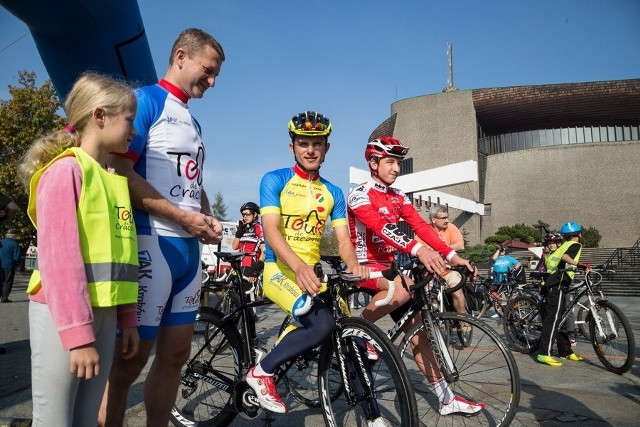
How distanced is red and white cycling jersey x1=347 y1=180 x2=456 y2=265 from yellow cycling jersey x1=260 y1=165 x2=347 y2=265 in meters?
0.60

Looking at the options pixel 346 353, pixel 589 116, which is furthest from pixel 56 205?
pixel 589 116

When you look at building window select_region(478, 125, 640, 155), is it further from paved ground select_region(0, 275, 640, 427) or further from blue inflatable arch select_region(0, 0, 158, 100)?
blue inflatable arch select_region(0, 0, 158, 100)

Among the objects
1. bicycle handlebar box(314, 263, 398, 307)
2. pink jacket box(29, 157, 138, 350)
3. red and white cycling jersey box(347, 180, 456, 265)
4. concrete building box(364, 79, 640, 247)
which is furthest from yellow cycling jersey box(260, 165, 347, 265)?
concrete building box(364, 79, 640, 247)

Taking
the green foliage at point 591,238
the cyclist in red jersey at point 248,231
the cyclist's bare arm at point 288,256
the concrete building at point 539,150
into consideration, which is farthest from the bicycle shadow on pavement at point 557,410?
the concrete building at point 539,150

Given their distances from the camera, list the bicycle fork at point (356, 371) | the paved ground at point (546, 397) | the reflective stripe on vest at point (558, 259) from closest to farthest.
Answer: the bicycle fork at point (356, 371), the paved ground at point (546, 397), the reflective stripe on vest at point (558, 259)

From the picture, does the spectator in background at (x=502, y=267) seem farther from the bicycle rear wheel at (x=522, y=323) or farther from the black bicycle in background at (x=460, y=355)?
the black bicycle in background at (x=460, y=355)

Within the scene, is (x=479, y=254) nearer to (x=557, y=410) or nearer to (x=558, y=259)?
(x=558, y=259)

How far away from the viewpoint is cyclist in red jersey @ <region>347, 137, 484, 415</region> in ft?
10.9

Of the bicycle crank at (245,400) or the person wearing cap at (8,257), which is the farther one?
the person wearing cap at (8,257)

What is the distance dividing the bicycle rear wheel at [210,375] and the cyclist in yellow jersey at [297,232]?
500mm

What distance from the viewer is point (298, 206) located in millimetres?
3301

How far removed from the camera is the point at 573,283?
277 inches

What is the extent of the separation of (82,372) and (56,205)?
0.57 metres

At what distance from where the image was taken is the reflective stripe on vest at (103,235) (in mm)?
1764
